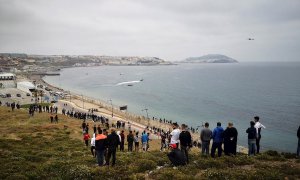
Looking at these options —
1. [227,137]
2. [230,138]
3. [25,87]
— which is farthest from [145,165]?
[25,87]

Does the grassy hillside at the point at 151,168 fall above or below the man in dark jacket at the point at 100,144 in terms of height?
below

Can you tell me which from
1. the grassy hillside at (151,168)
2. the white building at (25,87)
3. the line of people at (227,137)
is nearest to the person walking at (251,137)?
the line of people at (227,137)

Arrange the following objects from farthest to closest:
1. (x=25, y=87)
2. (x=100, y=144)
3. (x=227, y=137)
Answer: (x=25, y=87) < (x=227, y=137) < (x=100, y=144)

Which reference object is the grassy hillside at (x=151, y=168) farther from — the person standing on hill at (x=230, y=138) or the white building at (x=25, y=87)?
the white building at (x=25, y=87)

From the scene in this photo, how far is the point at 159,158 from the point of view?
15.2 metres

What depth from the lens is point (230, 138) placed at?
46.8 feet

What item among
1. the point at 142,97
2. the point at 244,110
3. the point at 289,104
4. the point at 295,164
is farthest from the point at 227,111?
the point at 295,164

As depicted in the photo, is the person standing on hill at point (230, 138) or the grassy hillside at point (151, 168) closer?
the grassy hillside at point (151, 168)

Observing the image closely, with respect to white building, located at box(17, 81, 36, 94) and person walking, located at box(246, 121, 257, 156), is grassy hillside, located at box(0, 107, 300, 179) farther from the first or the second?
white building, located at box(17, 81, 36, 94)

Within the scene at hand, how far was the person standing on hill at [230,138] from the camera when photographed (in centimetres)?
1410

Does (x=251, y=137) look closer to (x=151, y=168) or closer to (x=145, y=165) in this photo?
(x=151, y=168)

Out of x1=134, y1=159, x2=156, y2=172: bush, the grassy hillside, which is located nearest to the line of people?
the grassy hillside

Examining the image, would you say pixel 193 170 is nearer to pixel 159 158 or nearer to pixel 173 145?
pixel 173 145

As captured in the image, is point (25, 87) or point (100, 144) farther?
point (25, 87)
